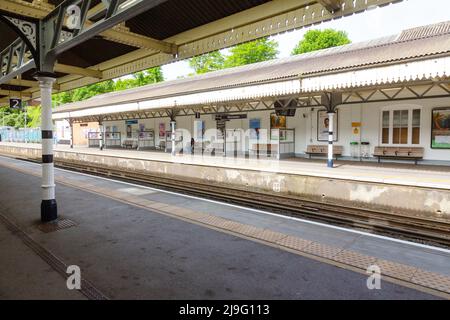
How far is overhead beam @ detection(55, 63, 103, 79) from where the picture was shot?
28.1 feet

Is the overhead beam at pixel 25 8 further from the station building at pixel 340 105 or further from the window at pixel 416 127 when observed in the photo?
the window at pixel 416 127

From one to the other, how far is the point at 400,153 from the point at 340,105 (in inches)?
140

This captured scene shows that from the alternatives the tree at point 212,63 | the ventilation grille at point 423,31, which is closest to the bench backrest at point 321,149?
the ventilation grille at point 423,31

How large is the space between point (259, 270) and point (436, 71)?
7.72 metres

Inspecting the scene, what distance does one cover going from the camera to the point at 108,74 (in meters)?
9.09

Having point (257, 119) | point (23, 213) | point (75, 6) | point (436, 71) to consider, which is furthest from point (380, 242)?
point (257, 119)

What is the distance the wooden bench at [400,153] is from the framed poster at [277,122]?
5105 millimetres

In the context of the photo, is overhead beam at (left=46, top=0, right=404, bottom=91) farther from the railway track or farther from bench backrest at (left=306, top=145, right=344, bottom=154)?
bench backrest at (left=306, top=145, right=344, bottom=154)

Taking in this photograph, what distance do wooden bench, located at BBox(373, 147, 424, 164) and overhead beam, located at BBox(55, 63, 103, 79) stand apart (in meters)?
11.8

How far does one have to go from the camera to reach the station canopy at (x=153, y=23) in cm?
460

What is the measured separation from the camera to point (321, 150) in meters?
16.1

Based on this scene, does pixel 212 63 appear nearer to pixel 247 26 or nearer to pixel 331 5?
pixel 247 26

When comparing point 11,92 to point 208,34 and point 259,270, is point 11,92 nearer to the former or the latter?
point 208,34

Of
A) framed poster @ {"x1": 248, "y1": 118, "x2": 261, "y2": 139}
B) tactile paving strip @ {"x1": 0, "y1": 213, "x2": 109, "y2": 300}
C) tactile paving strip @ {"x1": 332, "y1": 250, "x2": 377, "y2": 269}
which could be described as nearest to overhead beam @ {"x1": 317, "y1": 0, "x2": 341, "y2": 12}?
tactile paving strip @ {"x1": 332, "y1": 250, "x2": 377, "y2": 269}
